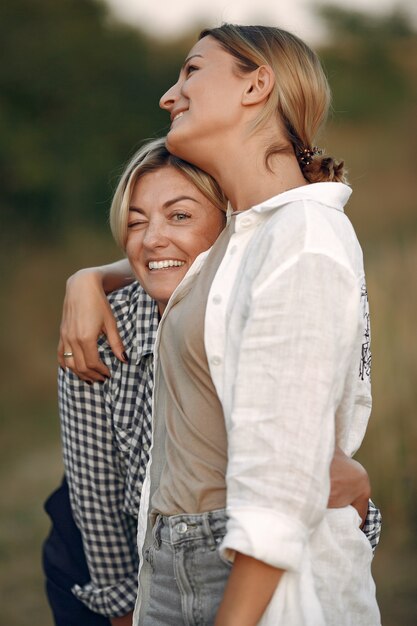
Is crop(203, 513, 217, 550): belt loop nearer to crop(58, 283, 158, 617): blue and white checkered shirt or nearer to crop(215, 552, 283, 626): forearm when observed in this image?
crop(215, 552, 283, 626): forearm

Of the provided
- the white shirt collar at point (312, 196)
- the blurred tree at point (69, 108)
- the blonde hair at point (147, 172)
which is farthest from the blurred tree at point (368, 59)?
the white shirt collar at point (312, 196)

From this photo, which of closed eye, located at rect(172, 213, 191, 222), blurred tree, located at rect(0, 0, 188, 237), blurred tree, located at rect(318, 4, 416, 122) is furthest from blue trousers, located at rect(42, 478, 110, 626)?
blurred tree, located at rect(0, 0, 188, 237)

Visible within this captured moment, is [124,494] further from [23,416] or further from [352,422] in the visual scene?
[23,416]

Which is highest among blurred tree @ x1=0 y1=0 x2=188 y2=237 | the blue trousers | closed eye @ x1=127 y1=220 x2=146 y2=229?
blurred tree @ x1=0 y1=0 x2=188 y2=237

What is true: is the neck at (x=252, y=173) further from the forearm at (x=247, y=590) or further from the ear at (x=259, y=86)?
the forearm at (x=247, y=590)

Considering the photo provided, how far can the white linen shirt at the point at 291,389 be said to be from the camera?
1440mm

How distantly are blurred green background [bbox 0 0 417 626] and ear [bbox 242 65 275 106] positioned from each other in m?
3.12

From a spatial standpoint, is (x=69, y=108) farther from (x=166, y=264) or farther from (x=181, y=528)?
(x=181, y=528)

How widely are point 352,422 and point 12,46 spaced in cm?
757

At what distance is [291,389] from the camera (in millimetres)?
1449

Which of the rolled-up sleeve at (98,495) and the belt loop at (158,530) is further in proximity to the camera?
the rolled-up sleeve at (98,495)

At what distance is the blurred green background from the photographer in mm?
4844

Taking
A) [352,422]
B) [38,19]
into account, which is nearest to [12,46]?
[38,19]

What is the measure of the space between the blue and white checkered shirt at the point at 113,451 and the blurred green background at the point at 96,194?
81.0 inches
